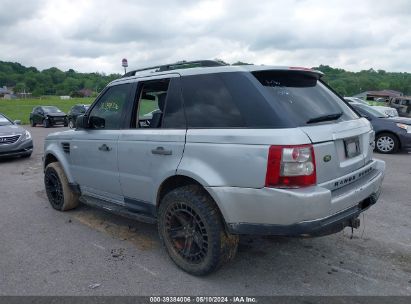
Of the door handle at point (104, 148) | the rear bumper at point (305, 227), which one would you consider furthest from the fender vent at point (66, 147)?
the rear bumper at point (305, 227)

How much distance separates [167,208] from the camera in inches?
138

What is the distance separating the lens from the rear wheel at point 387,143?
10.4 m

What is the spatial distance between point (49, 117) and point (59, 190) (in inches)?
843

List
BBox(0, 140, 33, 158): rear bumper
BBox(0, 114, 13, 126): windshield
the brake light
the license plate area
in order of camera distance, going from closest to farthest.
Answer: the brake light → the license plate area → BBox(0, 140, 33, 158): rear bumper → BBox(0, 114, 13, 126): windshield

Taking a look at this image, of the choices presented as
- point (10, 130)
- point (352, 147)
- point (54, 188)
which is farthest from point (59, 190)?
point (10, 130)

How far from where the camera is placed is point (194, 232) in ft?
11.0

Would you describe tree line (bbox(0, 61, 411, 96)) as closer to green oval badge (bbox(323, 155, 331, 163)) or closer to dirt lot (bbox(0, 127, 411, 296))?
dirt lot (bbox(0, 127, 411, 296))

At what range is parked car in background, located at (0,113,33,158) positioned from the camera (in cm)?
983

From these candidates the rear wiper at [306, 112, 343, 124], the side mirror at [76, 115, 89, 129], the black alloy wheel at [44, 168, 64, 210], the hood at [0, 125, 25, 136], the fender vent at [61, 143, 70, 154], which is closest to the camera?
the rear wiper at [306, 112, 343, 124]

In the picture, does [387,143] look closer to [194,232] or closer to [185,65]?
[185,65]

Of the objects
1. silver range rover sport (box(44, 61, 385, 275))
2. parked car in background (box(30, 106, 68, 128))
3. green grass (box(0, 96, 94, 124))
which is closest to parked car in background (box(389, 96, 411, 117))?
parked car in background (box(30, 106, 68, 128))

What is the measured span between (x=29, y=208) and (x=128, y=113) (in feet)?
8.81

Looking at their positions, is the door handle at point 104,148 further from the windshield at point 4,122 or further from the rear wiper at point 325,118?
the windshield at point 4,122

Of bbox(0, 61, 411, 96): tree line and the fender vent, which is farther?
bbox(0, 61, 411, 96): tree line
